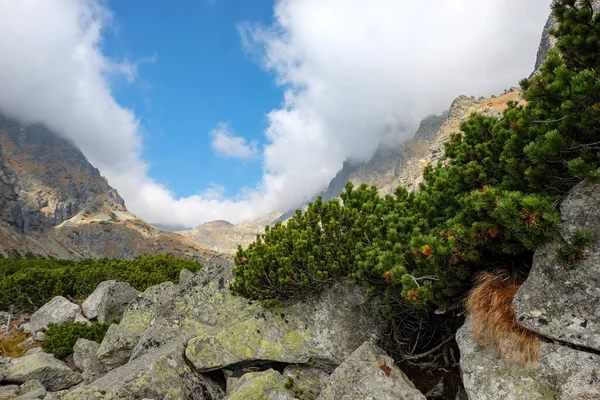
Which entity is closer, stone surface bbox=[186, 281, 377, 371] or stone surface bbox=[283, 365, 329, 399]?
stone surface bbox=[283, 365, 329, 399]

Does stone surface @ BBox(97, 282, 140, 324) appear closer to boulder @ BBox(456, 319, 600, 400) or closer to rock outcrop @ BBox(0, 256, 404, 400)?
rock outcrop @ BBox(0, 256, 404, 400)

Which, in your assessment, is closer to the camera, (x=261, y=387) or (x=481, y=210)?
(x=481, y=210)

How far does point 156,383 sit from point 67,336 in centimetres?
1361

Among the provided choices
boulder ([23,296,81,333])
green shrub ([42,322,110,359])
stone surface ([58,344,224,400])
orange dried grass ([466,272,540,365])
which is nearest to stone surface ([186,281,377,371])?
stone surface ([58,344,224,400])

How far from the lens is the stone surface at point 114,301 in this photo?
22.6 meters

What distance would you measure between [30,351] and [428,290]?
24.0 m

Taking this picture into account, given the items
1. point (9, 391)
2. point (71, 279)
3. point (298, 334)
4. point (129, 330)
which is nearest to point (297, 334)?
point (298, 334)

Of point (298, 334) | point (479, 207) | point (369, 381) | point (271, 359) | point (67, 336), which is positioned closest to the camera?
point (479, 207)

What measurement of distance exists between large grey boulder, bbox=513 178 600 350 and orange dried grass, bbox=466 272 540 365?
1.09ft

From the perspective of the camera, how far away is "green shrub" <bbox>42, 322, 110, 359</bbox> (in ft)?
63.8

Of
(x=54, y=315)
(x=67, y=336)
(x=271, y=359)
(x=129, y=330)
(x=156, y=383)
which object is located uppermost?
(x=54, y=315)

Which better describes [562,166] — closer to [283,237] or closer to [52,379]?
[283,237]

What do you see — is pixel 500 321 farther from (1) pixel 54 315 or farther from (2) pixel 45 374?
(1) pixel 54 315

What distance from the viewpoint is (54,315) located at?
933 inches
